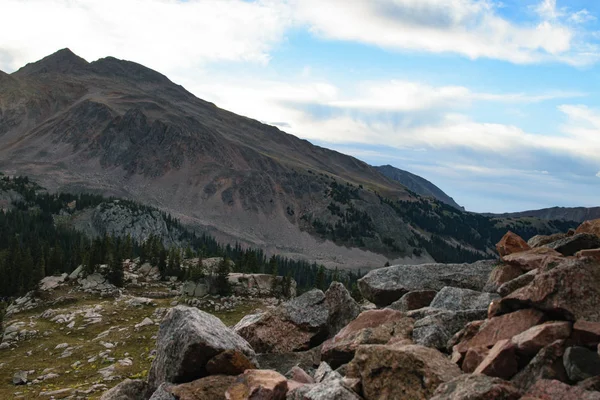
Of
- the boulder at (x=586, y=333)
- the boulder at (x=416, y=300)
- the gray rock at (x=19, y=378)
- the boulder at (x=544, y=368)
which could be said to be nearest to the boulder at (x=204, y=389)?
the boulder at (x=544, y=368)

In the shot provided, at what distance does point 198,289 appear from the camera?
87250 millimetres

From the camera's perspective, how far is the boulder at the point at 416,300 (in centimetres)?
2558

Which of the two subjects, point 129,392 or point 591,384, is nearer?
point 591,384

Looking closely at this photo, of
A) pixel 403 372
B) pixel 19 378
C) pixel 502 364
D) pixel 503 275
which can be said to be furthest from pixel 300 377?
pixel 19 378

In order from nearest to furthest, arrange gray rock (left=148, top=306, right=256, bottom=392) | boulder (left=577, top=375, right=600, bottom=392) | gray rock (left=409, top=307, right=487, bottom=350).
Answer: boulder (left=577, top=375, right=600, bottom=392) < gray rock (left=409, top=307, right=487, bottom=350) < gray rock (left=148, top=306, right=256, bottom=392)

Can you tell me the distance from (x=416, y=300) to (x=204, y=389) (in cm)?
1334

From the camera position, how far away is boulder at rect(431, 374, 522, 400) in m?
11.8

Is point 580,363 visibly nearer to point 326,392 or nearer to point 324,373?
point 326,392

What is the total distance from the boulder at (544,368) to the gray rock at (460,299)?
7.89 metres

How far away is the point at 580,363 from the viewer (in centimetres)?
1231

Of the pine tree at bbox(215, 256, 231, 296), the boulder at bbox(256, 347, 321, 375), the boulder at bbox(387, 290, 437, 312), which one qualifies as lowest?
the pine tree at bbox(215, 256, 231, 296)

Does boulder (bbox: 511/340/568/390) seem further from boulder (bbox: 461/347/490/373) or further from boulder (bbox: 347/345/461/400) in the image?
boulder (bbox: 347/345/461/400)

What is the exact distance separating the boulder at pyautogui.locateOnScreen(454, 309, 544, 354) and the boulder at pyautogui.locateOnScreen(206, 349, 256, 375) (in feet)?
30.0

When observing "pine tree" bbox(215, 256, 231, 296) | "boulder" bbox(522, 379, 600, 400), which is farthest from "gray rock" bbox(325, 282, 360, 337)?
"pine tree" bbox(215, 256, 231, 296)
